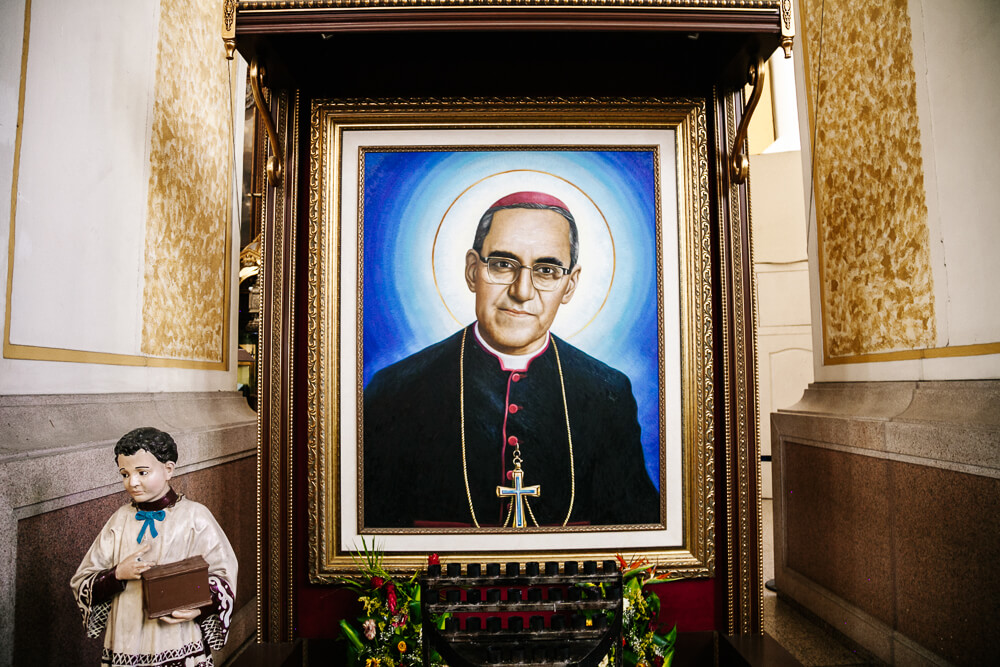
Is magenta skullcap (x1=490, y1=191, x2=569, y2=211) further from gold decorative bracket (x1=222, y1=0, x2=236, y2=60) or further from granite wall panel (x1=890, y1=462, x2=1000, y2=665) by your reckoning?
granite wall panel (x1=890, y1=462, x2=1000, y2=665)

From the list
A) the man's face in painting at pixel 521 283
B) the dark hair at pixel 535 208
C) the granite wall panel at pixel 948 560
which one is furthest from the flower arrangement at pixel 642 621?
the dark hair at pixel 535 208

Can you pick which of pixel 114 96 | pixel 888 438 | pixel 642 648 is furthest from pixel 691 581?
pixel 114 96

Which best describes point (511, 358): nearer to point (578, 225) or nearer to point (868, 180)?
point (578, 225)

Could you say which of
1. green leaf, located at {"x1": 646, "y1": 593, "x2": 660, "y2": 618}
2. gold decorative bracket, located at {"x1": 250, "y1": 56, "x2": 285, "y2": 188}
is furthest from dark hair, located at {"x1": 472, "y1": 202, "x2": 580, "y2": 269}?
green leaf, located at {"x1": 646, "y1": 593, "x2": 660, "y2": 618}

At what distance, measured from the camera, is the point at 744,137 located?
2.34 m

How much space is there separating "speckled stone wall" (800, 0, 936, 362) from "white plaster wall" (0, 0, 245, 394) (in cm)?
305

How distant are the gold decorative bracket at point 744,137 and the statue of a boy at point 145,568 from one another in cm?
210

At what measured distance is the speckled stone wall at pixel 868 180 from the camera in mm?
2691

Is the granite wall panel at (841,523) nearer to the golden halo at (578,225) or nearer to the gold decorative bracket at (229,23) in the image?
the golden halo at (578,225)

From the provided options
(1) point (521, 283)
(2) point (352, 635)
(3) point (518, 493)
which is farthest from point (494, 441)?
(2) point (352, 635)

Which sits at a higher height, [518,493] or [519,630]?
[518,493]

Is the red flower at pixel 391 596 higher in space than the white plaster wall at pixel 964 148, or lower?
lower

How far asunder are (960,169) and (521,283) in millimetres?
1727

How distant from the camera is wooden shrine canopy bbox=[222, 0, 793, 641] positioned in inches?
92.2
